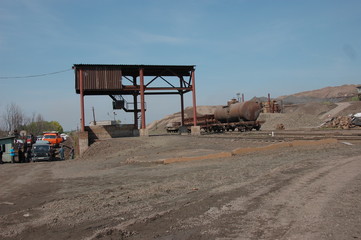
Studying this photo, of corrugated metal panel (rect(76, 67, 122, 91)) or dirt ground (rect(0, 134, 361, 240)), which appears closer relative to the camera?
dirt ground (rect(0, 134, 361, 240))

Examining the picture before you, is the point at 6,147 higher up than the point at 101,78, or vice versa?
the point at 101,78

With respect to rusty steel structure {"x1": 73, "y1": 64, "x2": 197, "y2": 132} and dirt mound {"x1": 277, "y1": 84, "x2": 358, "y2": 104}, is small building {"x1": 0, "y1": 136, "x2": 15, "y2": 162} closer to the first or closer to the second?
rusty steel structure {"x1": 73, "y1": 64, "x2": 197, "y2": 132}

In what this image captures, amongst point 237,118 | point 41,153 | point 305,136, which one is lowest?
point 41,153

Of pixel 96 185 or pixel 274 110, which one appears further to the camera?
pixel 274 110

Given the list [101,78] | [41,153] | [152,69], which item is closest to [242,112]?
[152,69]

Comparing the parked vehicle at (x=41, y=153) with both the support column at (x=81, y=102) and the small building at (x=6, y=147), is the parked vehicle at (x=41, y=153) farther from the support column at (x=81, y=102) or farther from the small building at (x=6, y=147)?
the support column at (x=81, y=102)

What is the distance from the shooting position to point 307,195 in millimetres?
6914

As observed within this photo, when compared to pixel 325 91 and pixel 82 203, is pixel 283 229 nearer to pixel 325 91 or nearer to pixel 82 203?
pixel 82 203

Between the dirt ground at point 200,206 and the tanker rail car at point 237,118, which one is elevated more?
the tanker rail car at point 237,118

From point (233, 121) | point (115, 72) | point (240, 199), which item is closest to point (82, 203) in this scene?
point (240, 199)

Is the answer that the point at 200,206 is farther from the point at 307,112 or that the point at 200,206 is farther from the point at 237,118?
the point at 307,112

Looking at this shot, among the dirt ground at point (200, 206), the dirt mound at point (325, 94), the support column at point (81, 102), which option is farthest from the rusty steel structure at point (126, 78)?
the dirt mound at point (325, 94)

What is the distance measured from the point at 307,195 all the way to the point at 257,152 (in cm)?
955

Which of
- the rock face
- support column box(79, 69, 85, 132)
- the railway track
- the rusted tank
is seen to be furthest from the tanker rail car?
support column box(79, 69, 85, 132)
